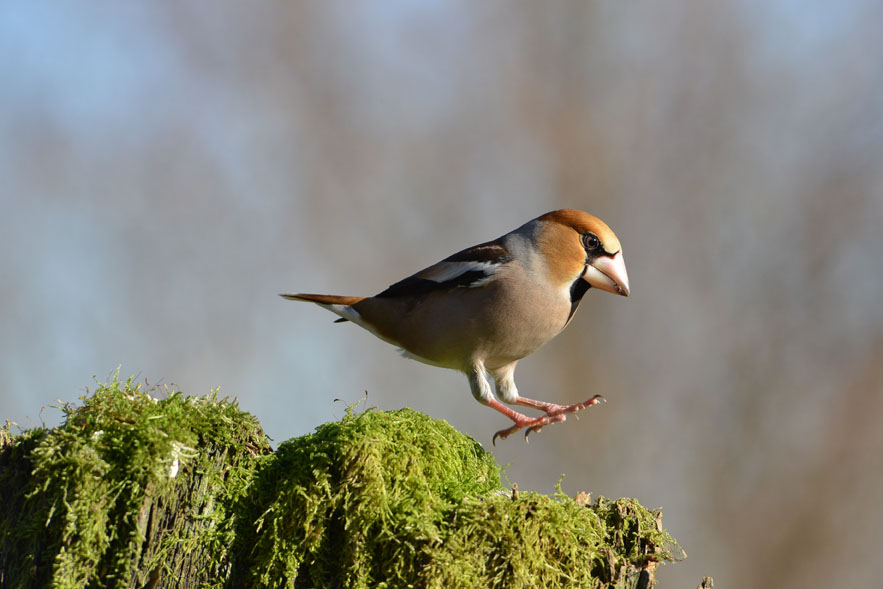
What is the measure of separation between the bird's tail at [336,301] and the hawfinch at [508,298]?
36 cm

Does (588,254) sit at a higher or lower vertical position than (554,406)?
higher

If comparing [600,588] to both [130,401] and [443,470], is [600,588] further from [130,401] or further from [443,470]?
[130,401]

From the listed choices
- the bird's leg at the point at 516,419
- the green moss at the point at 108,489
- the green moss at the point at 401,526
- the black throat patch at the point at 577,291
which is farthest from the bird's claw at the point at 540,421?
the green moss at the point at 108,489

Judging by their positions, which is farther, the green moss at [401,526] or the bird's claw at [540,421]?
the bird's claw at [540,421]

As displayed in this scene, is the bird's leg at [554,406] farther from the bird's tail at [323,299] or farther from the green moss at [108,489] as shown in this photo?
the green moss at [108,489]

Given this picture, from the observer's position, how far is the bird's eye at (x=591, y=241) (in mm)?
3977

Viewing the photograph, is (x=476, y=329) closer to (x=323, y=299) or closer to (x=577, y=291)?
(x=577, y=291)

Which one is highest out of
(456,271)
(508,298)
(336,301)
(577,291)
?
(336,301)

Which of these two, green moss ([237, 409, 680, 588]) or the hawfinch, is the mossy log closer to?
green moss ([237, 409, 680, 588])

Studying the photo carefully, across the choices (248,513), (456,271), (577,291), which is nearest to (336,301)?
(456,271)

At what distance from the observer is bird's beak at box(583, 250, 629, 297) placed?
397 cm

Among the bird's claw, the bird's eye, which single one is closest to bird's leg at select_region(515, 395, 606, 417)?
the bird's claw

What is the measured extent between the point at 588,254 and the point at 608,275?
0.16 m

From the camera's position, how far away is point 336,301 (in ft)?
14.7
